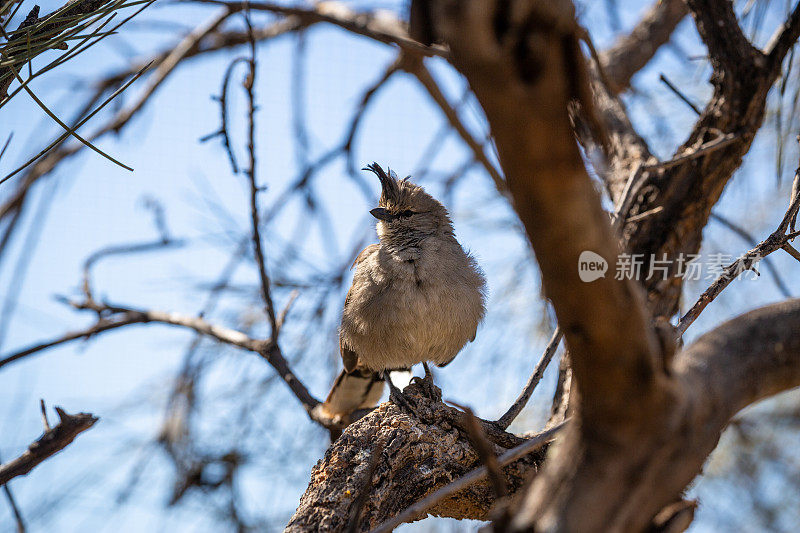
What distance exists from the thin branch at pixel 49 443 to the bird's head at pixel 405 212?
197 cm

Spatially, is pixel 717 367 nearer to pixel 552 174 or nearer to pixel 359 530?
pixel 552 174

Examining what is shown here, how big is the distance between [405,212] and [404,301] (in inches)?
30.2

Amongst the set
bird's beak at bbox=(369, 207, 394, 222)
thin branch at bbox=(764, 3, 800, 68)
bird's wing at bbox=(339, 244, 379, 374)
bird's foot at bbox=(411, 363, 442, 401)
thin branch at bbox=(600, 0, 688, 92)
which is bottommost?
bird's foot at bbox=(411, 363, 442, 401)

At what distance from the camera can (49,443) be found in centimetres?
256

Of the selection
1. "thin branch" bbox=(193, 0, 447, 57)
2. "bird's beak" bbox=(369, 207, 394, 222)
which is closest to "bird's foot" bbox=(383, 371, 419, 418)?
"bird's beak" bbox=(369, 207, 394, 222)

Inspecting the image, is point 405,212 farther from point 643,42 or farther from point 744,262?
point 643,42

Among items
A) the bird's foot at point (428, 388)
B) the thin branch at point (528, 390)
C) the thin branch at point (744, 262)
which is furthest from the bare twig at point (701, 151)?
the bird's foot at point (428, 388)

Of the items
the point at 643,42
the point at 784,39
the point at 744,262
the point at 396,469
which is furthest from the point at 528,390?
the point at 643,42

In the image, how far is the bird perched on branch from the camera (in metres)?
3.61

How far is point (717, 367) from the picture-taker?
1378mm

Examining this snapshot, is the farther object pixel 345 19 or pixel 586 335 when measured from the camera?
pixel 345 19

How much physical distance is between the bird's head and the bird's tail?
33.8 inches

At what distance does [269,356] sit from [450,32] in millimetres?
3024

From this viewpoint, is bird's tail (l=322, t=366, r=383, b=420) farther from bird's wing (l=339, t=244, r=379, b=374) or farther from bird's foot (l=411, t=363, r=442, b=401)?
bird's foot (l=411, t=363, r=442, b=401)
